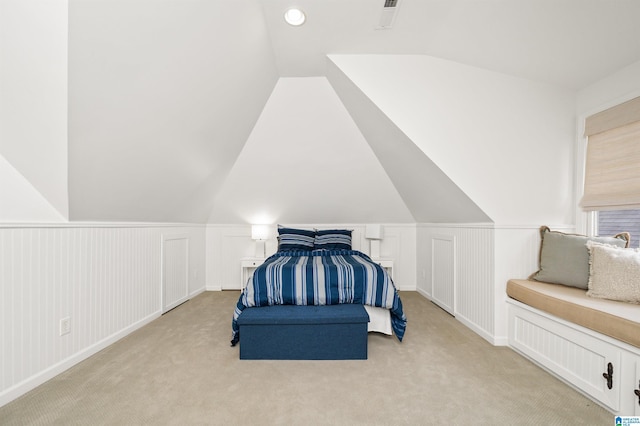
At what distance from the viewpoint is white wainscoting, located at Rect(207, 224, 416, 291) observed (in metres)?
4.53

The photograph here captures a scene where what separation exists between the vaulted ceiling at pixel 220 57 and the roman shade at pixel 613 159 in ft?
1.11

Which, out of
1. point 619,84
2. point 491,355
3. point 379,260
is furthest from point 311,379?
point 619,84

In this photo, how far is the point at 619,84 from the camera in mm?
2209

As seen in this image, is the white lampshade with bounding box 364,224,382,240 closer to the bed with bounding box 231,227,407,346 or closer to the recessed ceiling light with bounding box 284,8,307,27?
the bed with bounding box 231,227,407,346

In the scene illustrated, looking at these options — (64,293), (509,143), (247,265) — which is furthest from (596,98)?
(64,293)

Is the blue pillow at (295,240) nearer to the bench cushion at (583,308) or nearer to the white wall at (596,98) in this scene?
the bench cushion at (583,308)

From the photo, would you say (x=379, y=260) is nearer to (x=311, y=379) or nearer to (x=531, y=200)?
(x=531, y=200)

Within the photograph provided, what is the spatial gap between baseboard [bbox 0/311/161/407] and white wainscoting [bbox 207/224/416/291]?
A: 1732mm

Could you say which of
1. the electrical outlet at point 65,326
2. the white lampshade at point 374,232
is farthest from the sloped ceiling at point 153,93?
the white lampshade at point 374,232

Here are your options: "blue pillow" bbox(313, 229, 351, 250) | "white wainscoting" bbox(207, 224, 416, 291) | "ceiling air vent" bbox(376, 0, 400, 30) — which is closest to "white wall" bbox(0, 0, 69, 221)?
"ceiling air vent" bbox(376, 0, 400, 30)

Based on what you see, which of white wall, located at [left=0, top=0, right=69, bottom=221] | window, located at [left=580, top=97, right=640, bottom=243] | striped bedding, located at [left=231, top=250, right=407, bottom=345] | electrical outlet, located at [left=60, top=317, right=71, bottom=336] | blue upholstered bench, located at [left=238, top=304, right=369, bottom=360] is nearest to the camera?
white wall, located at [left=0, top=0, right=69, bottom=221]

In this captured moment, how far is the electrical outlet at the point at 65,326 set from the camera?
2012mm

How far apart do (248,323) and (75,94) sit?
5.65ft

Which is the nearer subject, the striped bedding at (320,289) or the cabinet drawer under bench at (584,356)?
the cabinet drawer under bench at (584,356)
